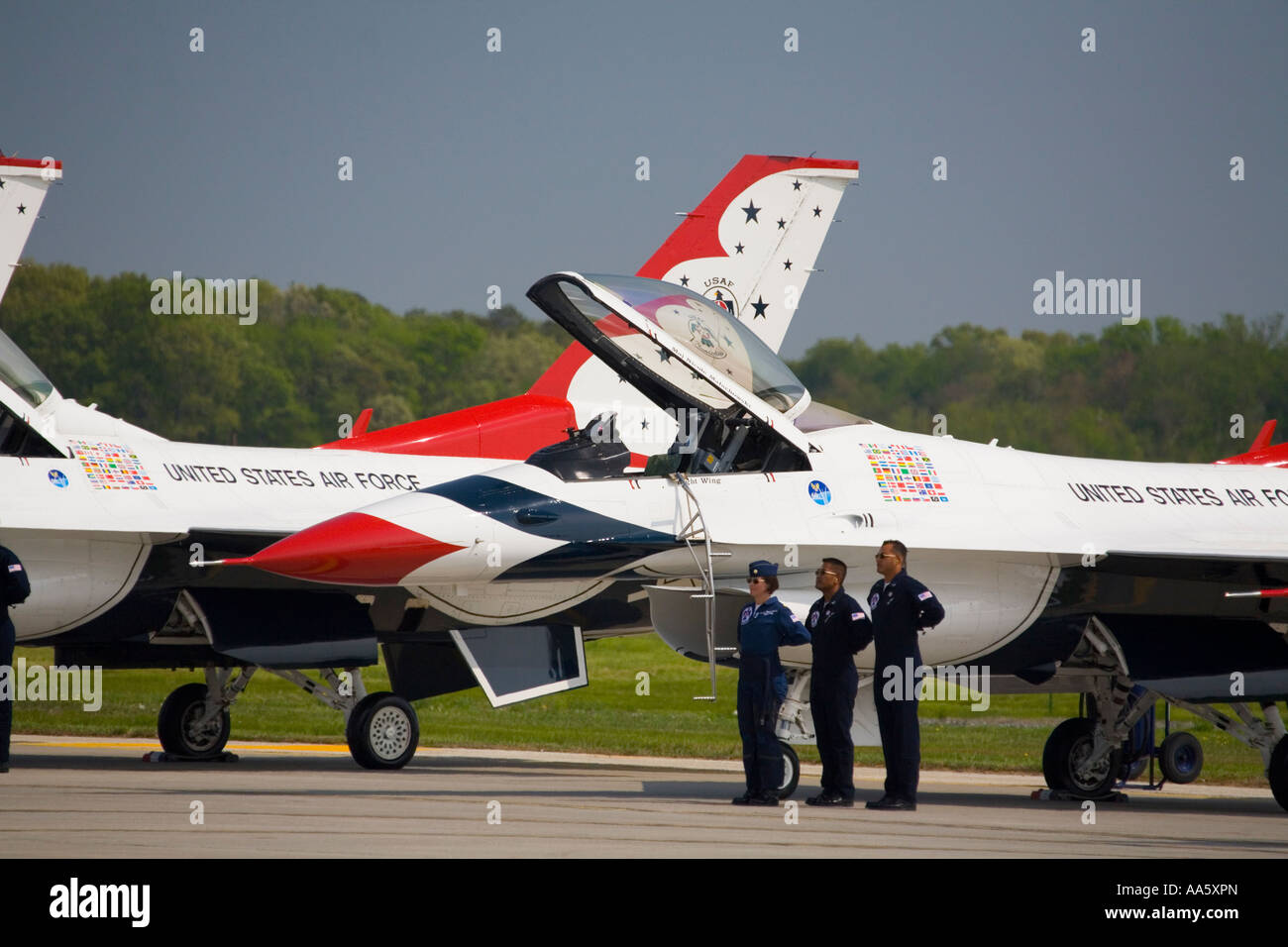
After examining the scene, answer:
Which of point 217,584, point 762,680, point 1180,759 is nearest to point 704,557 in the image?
point 762,680

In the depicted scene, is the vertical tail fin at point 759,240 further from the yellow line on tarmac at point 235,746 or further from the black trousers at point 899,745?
the black trousers at point 899,745

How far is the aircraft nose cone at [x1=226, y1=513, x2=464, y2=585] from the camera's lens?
9.84m

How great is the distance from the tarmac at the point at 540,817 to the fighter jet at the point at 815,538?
100 cm

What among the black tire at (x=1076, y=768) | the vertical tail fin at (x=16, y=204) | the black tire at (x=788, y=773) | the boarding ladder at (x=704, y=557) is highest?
the vertical tail fin at (x=16, y=204)

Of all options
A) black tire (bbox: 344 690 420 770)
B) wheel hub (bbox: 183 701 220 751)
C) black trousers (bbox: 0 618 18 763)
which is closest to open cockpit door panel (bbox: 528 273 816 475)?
black trousers (bbox: 0 618 18 763)

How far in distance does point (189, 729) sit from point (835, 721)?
23.5 ft

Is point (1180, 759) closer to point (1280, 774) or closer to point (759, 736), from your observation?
point (1280, 774)

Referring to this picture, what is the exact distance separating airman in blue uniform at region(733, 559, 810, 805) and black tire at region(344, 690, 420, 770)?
15.3 ft

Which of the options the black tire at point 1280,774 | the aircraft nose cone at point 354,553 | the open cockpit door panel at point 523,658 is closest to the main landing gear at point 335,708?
the open cockpit door panel at point 523,658

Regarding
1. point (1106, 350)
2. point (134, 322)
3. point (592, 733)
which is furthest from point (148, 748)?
point (134, 322)

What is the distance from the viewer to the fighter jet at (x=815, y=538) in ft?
33.4

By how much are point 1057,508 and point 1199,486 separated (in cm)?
181

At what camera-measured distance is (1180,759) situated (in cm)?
1507
